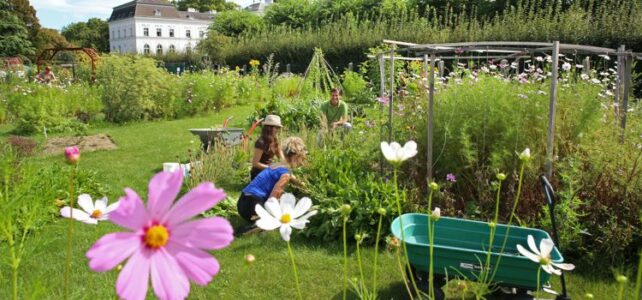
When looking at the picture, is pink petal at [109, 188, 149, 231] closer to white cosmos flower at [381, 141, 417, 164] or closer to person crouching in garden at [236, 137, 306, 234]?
white cosmos flower at [381, 141, 417, 164]

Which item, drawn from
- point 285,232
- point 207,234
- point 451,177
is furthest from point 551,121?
point 207,234

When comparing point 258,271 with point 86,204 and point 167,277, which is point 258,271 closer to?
point 86,204

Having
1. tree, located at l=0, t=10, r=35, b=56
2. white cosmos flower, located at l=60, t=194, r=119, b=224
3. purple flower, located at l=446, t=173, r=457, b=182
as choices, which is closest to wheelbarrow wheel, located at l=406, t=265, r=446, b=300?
purple flower, located at l=446, t=173, r=457, b=182

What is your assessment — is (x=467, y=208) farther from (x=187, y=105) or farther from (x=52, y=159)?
(x=187, y=105)

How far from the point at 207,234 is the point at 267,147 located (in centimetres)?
474

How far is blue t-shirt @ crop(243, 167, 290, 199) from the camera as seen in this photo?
4414 mm

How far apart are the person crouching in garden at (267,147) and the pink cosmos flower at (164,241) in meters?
4.63

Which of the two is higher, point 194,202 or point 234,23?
point 234,23

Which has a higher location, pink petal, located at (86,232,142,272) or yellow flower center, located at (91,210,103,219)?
pink petal, located at (86,232,142,272)

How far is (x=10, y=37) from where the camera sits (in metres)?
34.3

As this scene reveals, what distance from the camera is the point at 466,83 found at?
→ 4551 millimetres

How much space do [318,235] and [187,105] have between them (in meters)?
8.93

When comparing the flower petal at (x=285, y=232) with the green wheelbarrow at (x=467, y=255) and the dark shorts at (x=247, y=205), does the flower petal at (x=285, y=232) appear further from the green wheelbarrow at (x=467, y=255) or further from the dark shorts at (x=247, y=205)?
the dark shorts at (x=247, y=205)

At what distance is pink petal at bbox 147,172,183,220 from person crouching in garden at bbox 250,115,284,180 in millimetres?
4632
